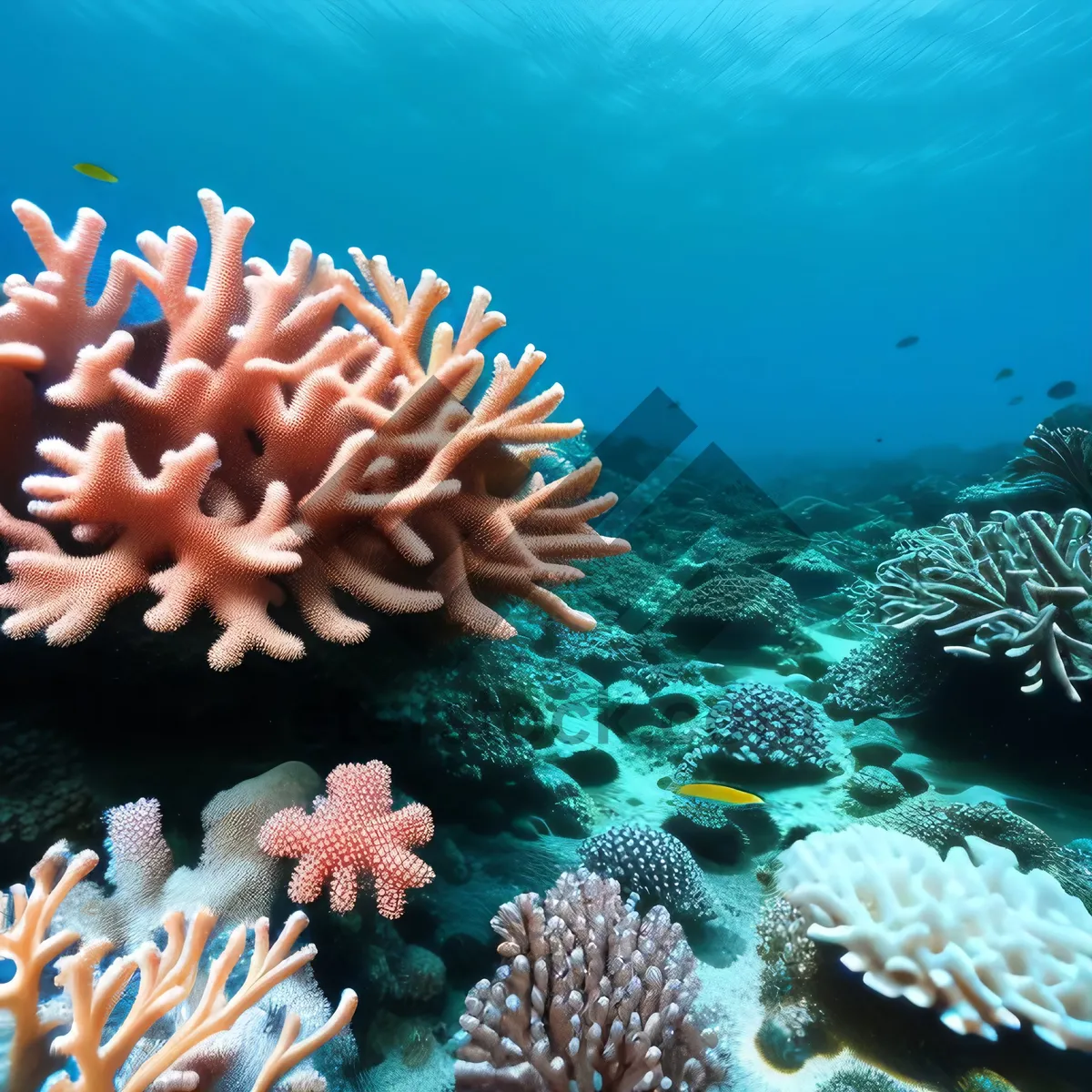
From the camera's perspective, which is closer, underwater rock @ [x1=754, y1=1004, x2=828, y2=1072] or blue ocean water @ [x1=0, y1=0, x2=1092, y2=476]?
underwater rock @ [x1=754, y1=1004, x2=828, y2=1072]

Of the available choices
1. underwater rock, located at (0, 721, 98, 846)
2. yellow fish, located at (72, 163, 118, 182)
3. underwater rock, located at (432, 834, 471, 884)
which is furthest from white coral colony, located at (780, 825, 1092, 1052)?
yellow fish, located at (72, 163, 118, 182)

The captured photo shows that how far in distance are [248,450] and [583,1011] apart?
196 centimetres

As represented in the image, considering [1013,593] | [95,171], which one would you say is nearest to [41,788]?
[1013,593]

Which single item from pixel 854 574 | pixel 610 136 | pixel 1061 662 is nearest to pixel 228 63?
pixel 610 136

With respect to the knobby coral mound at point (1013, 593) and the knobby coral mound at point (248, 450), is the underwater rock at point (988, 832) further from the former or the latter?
the knobby coral mound at point (248, 450)

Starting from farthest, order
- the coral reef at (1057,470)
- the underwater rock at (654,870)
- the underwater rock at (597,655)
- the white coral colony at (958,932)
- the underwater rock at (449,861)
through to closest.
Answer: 1. the coral reef at (1057,470)
2. the underwater rock at (597,655)
3. the underwater rock at (654,870)
4. the underwater rock at (449,861)
5. the white coral colony at (958,932)

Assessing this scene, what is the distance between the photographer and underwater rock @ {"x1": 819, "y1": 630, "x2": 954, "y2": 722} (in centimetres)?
361

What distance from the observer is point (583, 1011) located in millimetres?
1626

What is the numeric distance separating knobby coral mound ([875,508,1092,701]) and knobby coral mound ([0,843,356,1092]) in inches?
133

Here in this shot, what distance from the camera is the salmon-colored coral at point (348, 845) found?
1.60m

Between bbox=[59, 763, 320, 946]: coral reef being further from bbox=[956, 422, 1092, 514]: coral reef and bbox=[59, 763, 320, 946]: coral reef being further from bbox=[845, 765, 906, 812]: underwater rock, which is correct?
bbox=[956, 422, 1092, 514]: coral reef

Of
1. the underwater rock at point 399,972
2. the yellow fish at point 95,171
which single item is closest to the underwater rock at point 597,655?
the underwater rock at point 399,972

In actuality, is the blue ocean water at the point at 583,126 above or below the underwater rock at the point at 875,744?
above

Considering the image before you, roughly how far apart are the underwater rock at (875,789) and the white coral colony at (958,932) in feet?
2.80
